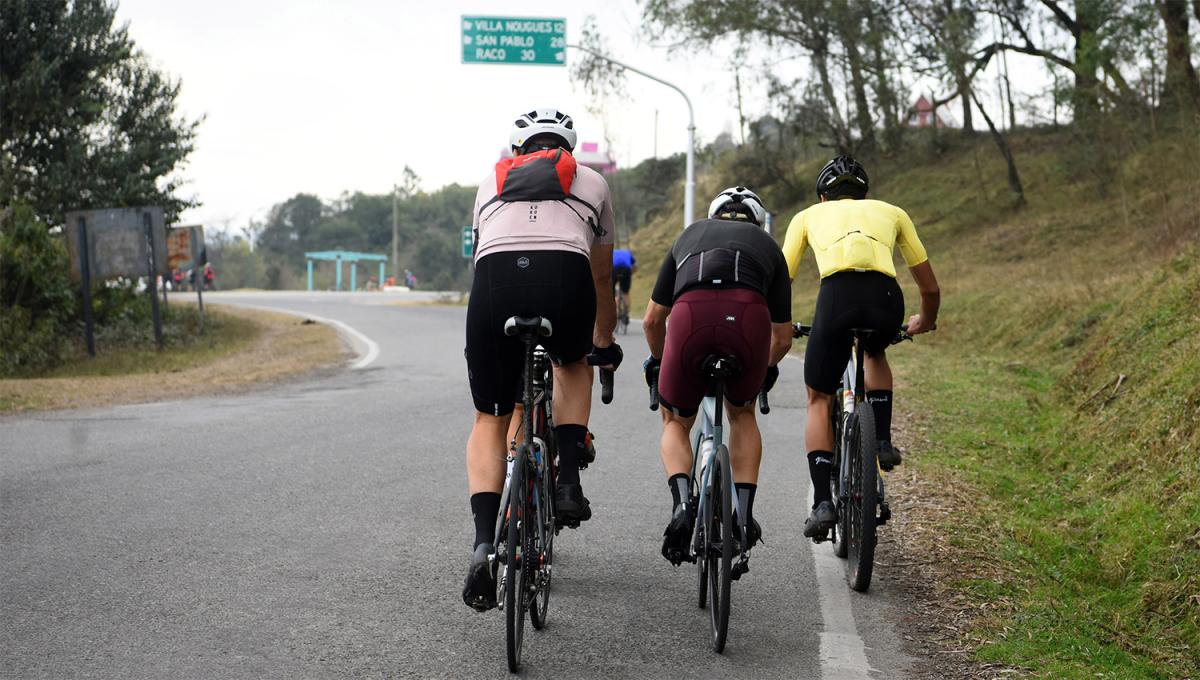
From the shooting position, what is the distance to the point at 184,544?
242 inches

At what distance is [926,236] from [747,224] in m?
32.3

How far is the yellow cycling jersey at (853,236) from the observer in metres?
5.68

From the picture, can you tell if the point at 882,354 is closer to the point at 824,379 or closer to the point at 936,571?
the point at 824,379

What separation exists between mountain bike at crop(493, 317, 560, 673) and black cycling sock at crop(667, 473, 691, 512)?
0.52 metres

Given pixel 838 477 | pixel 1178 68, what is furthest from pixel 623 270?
pixel 838 477

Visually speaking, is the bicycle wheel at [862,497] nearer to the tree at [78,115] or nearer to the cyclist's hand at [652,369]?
the cyclist's hand at [652,369]

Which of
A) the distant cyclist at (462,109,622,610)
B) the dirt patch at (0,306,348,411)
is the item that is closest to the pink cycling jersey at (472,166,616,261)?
the distant cyclist at (462,109,622,610)

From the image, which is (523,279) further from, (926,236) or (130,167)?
(926,236)

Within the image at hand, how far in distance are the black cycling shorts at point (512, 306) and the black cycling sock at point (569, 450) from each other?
1.47 ft

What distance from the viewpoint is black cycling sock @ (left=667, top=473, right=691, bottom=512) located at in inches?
199

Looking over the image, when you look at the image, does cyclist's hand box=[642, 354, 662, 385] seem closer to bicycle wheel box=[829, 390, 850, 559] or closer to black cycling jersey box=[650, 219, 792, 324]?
black cycling jersey box=[650, 219, 792, 324]

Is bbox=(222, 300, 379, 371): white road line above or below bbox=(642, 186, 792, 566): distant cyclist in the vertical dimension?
below

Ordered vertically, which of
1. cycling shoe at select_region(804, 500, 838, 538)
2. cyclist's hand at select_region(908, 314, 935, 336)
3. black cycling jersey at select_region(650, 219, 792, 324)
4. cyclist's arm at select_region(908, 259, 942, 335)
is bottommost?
cycling shoe at select_region(804, 500, 838, 538)

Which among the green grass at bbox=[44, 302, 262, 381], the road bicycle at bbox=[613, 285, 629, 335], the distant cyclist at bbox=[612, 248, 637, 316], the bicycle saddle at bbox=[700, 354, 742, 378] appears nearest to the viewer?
the bicycle saddle at bbox=[700, 354, 742, 378]
